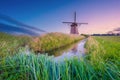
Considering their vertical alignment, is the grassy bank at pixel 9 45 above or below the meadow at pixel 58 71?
above

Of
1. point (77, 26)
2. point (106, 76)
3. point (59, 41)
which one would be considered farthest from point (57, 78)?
point (77, 26)

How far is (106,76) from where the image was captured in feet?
6.83

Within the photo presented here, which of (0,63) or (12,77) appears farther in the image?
(0,63)

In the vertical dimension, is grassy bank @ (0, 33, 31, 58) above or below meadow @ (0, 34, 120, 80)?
above

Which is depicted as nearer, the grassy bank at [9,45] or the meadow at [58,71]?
the meadow at [58,71]

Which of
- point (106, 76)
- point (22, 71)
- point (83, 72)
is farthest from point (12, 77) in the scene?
point (106, 76)

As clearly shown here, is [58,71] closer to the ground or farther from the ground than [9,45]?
closer to the ground

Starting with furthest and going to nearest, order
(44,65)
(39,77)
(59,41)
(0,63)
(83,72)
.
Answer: (59,41), (0,63), (44,65), (83,72), (39,77)

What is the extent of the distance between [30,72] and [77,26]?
30.2 meters

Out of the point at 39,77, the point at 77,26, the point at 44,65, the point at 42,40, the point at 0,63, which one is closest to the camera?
the point at 39,77

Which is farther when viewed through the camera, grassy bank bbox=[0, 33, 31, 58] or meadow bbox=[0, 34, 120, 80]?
grassy bank bbox=[0, 33, 31, 58]

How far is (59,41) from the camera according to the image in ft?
42.8

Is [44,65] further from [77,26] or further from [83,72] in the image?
[77,26]

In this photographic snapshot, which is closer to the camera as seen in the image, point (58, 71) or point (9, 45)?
point (58, 71)
